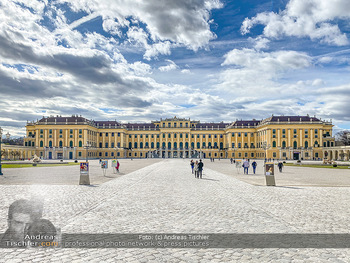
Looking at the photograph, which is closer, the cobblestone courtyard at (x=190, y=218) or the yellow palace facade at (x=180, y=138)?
the cobblestone courtyard at (x=190, y=218)

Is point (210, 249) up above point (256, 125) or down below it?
below

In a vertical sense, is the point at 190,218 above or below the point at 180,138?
below

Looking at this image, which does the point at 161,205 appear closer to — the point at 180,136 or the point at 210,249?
the point at 210,249

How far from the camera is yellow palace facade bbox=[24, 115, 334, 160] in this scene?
267ft

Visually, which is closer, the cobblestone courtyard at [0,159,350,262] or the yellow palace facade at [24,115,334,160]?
the cobblestone courtyard at [0,159,350,262]

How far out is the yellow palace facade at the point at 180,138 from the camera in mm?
81438

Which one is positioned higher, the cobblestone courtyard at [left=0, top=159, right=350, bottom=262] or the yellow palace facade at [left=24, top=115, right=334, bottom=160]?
the yellow palace facade at [left=24, top=115, right=334, bottom=160]

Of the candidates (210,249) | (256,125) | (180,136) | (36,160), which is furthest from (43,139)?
(210,249)

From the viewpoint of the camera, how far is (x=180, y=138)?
331 feet

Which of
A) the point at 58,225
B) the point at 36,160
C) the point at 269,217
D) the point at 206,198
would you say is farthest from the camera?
the point at 36,160

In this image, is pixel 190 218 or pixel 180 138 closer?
pixel 190 218

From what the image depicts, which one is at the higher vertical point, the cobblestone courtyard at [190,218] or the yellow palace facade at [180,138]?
the yellow palace facade at [180,138]

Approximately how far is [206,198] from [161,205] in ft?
7.95

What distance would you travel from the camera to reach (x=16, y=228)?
698cm
